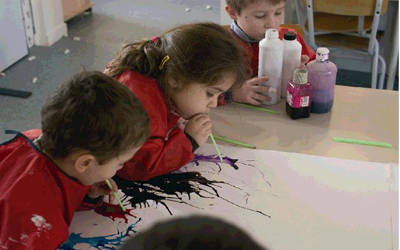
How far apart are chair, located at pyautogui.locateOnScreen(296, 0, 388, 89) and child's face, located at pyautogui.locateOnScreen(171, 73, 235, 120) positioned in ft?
4.48

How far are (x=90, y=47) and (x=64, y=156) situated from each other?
272 cm

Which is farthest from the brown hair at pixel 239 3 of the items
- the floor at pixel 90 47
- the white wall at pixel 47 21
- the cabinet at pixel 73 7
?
the cabinet at pixel 73 7

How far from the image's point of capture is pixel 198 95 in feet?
3.67

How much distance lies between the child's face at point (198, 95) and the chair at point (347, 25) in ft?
4.48

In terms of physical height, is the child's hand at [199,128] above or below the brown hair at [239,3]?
A: below

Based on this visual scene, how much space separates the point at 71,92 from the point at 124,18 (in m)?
3.31

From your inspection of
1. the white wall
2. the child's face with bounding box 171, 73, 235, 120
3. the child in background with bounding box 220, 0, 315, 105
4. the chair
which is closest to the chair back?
Result: the chair

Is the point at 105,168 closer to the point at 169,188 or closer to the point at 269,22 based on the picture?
the point at 169,188

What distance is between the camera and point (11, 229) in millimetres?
790

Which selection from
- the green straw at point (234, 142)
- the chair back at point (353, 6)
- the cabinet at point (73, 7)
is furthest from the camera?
the cabinet at point (73, 7)

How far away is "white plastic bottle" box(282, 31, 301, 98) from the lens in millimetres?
1288

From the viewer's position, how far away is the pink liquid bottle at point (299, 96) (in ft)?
4.01

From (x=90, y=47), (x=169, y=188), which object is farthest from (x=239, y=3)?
(x=90, y=47)

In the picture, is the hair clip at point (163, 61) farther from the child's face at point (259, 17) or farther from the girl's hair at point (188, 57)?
the child's face at point (259, 17)
